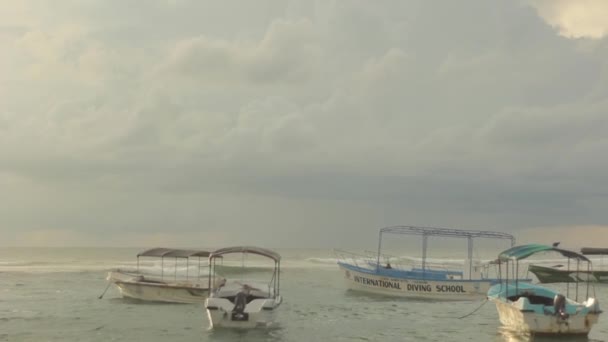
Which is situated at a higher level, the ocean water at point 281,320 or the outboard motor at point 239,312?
the outboard motor at point 239,312

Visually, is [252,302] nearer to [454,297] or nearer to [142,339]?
[142,339]

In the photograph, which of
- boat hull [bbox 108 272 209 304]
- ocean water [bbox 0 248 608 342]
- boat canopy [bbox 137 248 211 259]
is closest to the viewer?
ocean water [bbox 0 248 608 342]

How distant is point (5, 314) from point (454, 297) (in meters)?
21.2

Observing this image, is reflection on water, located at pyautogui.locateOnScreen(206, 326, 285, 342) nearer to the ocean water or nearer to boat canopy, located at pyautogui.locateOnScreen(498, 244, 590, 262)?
the ocean water

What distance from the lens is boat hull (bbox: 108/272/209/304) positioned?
26312 mm

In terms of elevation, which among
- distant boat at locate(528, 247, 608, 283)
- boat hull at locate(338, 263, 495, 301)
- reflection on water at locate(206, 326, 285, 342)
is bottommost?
distant boat at locate(528, 247, 608, 283)

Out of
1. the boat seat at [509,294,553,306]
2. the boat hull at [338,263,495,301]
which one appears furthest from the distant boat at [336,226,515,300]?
the boat seat at [509,294,553,306]

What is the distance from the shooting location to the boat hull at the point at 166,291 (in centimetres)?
2631

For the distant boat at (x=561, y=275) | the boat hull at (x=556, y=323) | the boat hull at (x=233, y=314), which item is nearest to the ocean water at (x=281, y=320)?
the boat hull at (x=233, y=314)

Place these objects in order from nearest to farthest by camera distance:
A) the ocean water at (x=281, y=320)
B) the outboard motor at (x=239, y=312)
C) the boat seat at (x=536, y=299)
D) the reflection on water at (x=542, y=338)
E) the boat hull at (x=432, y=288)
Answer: the reflection on water at (x=542, y=338) < the outboard motor at (x=239, y=312) < the ocean water at (x=281, y=320) < the boat seat at (x=536, y=299) < the boat hull at (x=432, y=288)

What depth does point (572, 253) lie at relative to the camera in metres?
19.8

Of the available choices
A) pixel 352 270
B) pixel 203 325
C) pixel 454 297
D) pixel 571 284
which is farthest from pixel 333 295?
pixel 571 284

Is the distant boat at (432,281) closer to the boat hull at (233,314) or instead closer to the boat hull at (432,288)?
the boat hull at (432,288)

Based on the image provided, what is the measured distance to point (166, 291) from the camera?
2669 centimetres
